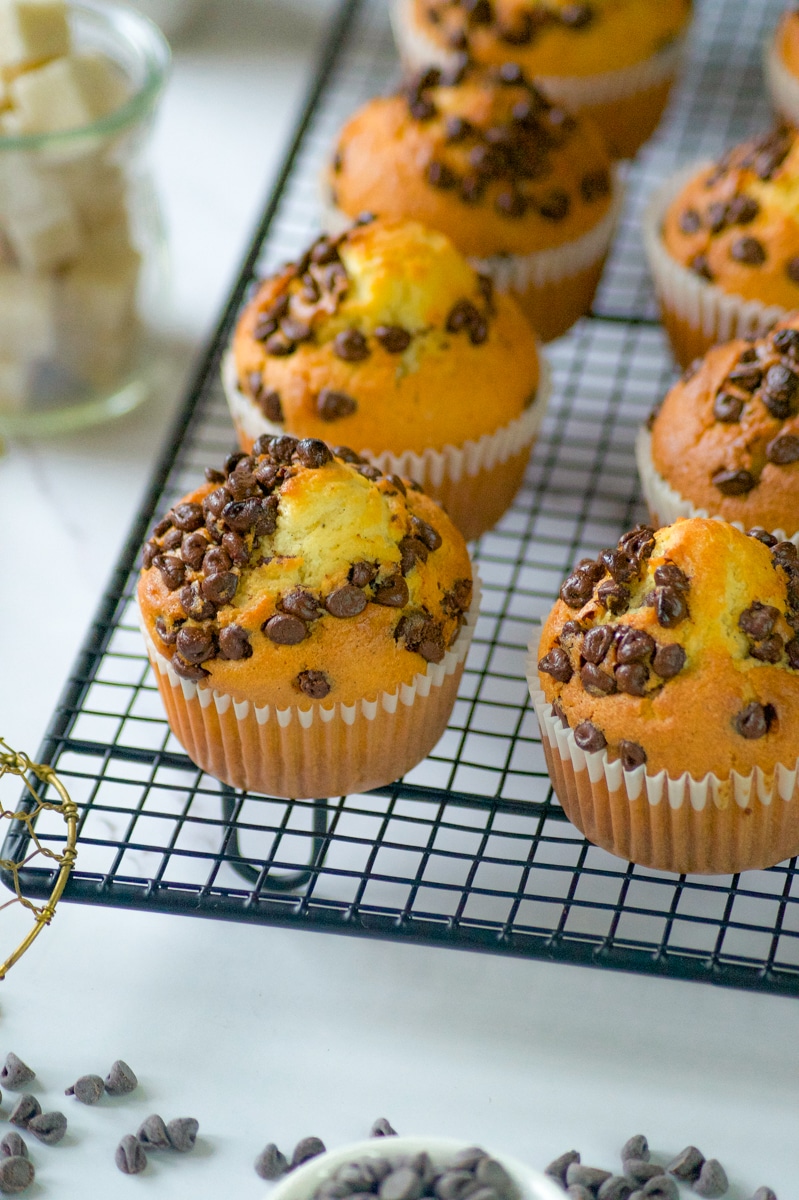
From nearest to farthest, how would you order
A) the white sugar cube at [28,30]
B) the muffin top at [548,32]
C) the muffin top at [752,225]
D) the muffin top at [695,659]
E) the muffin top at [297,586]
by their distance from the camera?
the muffin top at [695,659] → the muffin top at [297,586] → the muffin top at [752,225] → the white sugar cube at [28,30] → the muffin top at [548,32]

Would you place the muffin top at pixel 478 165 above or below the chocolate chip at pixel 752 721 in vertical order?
above

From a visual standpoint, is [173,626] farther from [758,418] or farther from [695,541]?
[758,418]

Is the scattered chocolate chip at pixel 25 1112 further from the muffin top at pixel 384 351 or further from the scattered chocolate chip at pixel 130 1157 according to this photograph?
the muffin top at pixel 384 351

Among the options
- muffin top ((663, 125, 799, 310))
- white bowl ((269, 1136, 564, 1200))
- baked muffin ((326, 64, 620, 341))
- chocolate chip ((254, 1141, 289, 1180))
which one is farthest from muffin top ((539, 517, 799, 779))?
baked muffin ((326, 64, 620, 341))

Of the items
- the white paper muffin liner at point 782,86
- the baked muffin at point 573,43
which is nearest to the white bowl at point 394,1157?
the baked muffin at point 573,43

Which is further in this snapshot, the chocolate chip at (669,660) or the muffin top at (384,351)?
the muffin top at (384,351)

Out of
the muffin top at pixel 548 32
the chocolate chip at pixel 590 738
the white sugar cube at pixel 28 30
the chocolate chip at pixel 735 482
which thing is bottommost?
the chocolate chip at pixel 590 738
